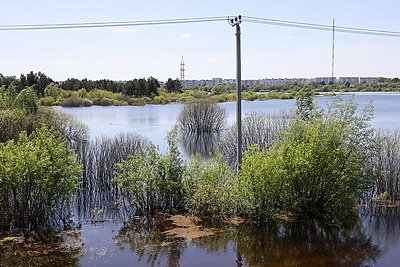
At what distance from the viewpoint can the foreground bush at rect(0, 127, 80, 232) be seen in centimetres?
1247

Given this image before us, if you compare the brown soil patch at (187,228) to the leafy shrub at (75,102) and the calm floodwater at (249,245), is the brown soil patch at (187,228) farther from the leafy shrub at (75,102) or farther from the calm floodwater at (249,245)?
the leafy shrub at (75,102)

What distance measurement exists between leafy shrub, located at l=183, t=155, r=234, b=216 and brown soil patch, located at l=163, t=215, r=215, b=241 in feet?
1.10

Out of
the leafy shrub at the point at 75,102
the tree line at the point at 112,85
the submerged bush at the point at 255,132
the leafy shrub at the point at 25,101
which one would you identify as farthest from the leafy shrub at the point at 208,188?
the tree line at the point at 112,85

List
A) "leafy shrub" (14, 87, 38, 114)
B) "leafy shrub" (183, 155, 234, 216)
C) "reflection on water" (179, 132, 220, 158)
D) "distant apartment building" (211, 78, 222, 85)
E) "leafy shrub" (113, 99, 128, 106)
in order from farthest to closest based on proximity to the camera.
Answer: "distant apartment building" (211, 78, 222, 85) < "leafy shrub" (113, 99, 128, 106) < "reflection on water" (179, 132, 220, 158) < "leafy shrub" (14, 87, 38, 114) < "leafy shrub" (183, 155, 234, 216)

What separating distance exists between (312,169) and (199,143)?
84.5 ft

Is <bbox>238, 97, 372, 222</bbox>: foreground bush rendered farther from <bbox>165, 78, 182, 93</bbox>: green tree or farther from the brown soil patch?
<bbox>165, 78, 182, 93</bbox>: green tree

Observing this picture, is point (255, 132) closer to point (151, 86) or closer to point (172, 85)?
point (151, 86)

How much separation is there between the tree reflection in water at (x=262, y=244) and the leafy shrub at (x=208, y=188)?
589mm

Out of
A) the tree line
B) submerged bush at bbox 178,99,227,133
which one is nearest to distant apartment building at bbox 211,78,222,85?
the tree line

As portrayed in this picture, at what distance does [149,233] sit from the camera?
43.6ft

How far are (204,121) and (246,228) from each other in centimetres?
3334

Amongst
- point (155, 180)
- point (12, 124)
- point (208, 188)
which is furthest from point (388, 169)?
point (12, 124)

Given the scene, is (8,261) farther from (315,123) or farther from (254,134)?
(254,134)

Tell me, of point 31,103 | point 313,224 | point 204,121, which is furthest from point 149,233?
point 204,121
